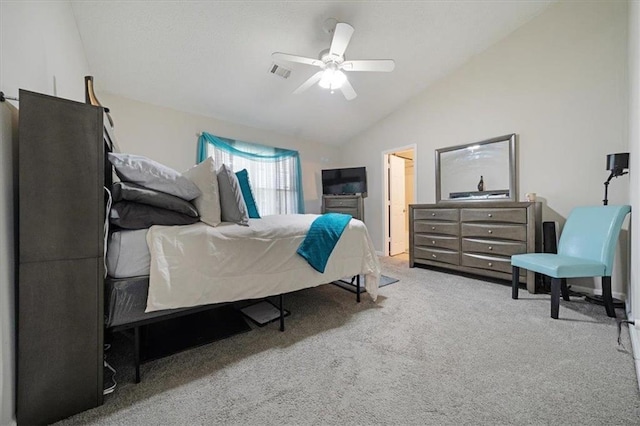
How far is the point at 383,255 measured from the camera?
14.8 feet

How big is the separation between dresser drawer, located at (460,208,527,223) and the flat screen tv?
196cm

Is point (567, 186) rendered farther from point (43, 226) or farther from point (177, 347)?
point (43, 226)

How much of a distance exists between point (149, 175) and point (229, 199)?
48cm

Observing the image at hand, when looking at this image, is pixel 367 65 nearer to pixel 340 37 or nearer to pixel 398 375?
pixel 340 37

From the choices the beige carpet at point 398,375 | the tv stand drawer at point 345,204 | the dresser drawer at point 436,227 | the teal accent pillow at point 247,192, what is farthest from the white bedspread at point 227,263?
the tv stand drawer at point 345,204

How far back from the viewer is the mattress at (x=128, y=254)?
118 cm

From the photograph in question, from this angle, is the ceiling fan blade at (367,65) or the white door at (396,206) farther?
the white door at (396,206)

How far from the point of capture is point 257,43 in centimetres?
264

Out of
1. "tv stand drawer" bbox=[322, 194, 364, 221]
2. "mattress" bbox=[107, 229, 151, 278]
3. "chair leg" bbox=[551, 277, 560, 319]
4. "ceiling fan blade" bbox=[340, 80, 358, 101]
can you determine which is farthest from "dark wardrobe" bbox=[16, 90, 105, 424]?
"tv stand drawer" bbox=[322, 194, 364, 221]

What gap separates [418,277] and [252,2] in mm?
3483

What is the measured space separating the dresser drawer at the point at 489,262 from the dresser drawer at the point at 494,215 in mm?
430

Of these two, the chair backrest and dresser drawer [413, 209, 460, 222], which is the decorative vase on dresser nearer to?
dresser drawer [413, 209, 460, 222]

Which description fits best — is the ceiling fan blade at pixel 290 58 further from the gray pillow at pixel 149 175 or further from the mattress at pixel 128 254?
Result: the mattress at pixel 128 254

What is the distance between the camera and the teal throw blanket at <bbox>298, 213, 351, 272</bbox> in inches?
71.8
